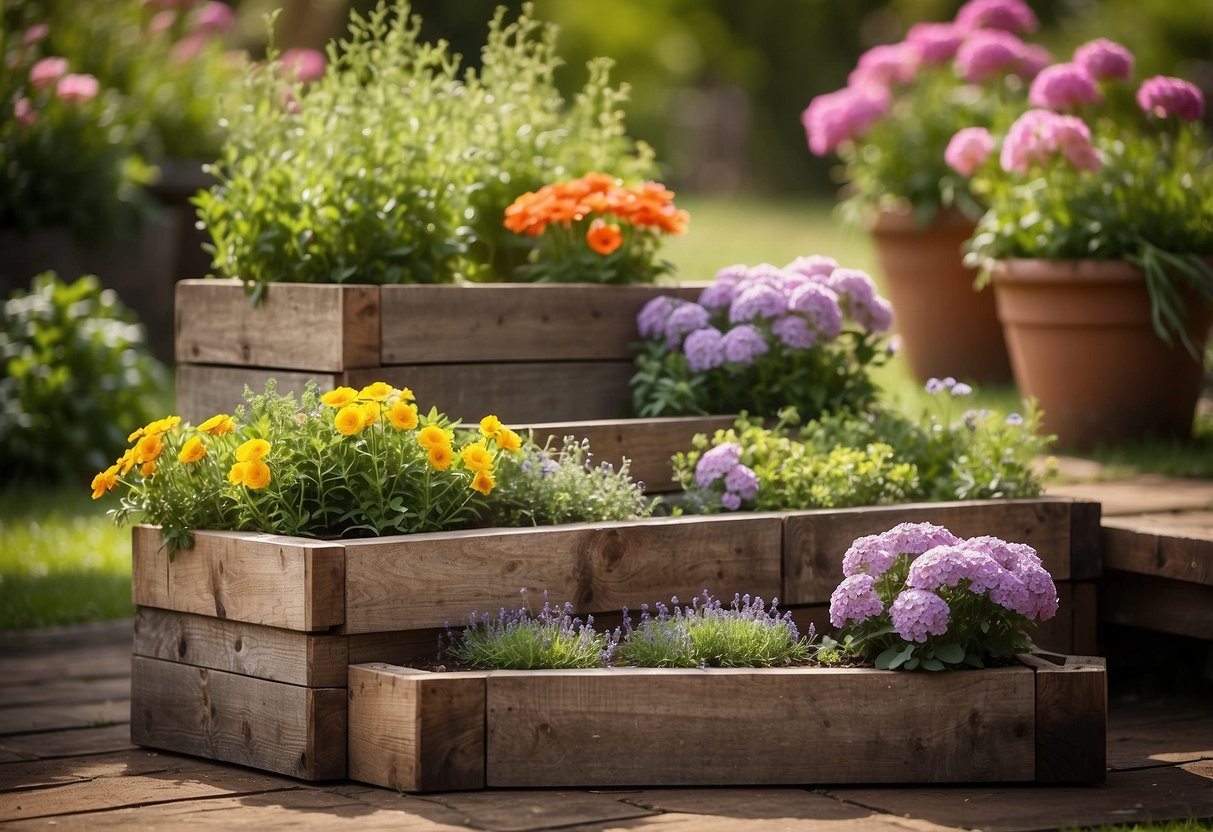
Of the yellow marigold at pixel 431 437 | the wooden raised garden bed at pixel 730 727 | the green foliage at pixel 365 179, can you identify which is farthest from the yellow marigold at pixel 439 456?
the green foliage at pixel 365 179

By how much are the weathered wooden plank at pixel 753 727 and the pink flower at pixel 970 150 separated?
333cm

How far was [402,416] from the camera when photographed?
3.92 m

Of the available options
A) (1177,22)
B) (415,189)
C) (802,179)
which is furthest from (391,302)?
(802,179)

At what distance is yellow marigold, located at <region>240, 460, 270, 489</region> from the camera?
12.7ft

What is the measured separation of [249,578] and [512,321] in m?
1.39

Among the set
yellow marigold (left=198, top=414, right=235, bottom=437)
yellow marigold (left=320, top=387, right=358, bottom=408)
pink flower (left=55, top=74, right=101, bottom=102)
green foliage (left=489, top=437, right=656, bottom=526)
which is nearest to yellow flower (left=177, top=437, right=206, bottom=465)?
yellow marigold (left=198, top=414, right=235, bottom=437)

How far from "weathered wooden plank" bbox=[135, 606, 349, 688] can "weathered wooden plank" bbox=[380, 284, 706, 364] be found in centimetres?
100

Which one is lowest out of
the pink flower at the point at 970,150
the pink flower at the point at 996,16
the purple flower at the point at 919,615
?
the purple flower at the point at 919,615

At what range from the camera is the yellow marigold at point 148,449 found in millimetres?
4012

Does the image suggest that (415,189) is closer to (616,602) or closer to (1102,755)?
(616,602)

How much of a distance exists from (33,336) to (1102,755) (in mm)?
5370

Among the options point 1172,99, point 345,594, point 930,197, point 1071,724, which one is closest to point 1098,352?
point 1172,99

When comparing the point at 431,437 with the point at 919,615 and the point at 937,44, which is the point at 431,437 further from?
the point at 937,44

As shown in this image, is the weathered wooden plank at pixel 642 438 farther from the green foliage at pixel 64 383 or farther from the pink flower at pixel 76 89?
the pink flower at pixel 76 89
